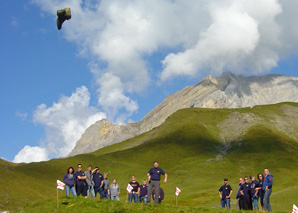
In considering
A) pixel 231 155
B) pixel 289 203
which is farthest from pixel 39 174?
pixel 289 203

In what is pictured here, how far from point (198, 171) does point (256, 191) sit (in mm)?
113149

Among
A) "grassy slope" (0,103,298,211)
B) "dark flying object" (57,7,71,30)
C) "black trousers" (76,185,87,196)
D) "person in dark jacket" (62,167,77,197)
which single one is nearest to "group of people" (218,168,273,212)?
"black trousers" (76,185,87,196)

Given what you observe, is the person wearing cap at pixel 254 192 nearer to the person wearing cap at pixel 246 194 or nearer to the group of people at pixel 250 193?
the group of people at pixel 250 193

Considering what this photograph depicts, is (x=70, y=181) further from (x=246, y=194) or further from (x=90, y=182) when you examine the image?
(x=246, y=194)

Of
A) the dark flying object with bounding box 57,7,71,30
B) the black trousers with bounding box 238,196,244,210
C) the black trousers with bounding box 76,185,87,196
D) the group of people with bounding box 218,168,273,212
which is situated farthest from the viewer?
the black trousers with bounding box 238,196,244,210

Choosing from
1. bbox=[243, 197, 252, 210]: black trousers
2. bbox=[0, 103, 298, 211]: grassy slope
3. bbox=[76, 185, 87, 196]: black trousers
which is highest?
bbox=[0, 103, 298, 211]: grassy slope

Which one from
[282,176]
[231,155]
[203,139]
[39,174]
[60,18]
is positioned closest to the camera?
[60,18]

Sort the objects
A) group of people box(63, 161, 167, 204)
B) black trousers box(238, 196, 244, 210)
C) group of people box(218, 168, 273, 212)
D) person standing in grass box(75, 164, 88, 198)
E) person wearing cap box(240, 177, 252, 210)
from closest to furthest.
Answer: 1. group of people box(63, 161, 167, 204)
2. group of people box(218, 168, 273, 212)
3. person standing in grass box(75, 164, 88, 198)
4. person wearing cap box(240, 177, 252, 210)
5. black trousers box(238, 196, 244, 210)

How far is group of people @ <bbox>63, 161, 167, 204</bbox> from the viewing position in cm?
2819

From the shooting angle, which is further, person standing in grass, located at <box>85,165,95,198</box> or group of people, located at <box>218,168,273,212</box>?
person standing in grass, located at <box>85,165,95,198</box>

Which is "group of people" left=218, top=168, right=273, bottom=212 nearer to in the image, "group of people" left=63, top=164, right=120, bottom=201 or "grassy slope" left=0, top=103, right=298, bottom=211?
"group of people" left=63, top=164, right=120, bottom=201

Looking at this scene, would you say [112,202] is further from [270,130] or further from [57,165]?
[270,130]

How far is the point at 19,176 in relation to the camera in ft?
374

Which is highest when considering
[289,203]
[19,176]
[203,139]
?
[203,139]
